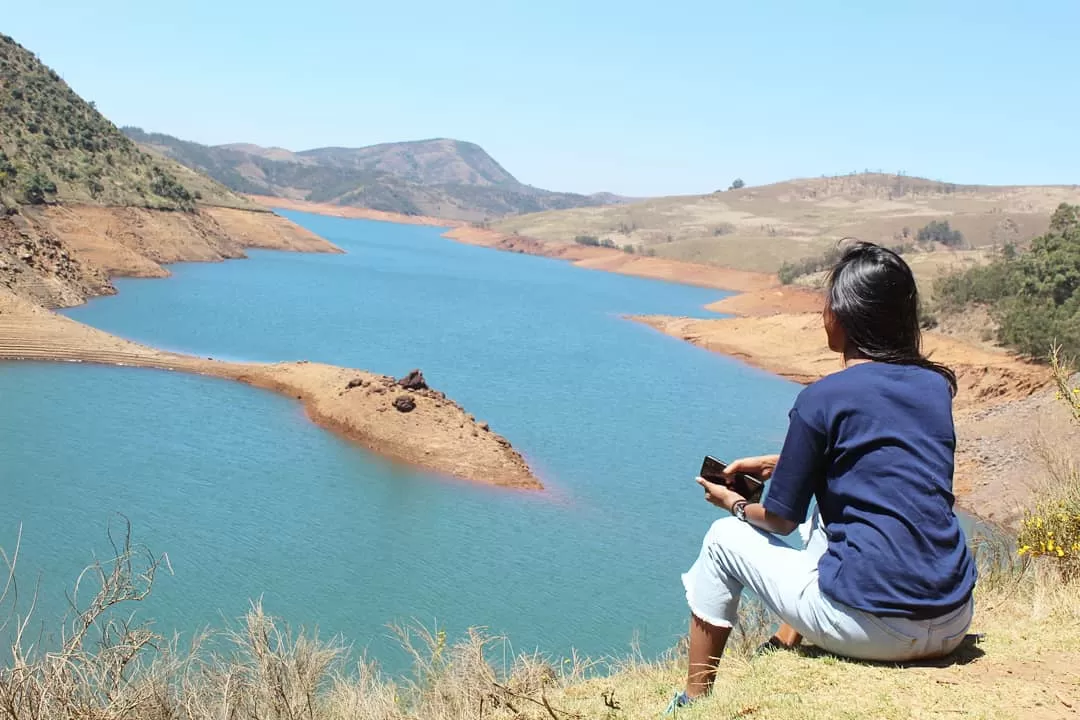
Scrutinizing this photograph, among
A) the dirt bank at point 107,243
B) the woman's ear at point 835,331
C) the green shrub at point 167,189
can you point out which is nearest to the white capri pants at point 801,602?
the woman's ear at point 835,331

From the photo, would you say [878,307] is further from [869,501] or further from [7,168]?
[7,168]

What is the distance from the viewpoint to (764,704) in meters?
3.44

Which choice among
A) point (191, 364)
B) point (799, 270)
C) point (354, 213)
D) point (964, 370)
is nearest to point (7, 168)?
point (191, 364)

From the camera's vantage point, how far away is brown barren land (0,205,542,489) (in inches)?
744

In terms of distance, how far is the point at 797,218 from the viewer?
126062 millimetres

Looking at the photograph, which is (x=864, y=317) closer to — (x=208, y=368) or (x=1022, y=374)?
(x=208, y=368)

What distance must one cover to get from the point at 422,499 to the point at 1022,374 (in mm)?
19509

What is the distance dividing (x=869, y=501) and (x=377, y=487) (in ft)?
47.0

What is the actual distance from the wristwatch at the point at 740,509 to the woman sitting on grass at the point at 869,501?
0.02 m

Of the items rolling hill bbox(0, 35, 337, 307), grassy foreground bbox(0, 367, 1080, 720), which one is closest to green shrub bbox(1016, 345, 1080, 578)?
grassy foreground bbox(0, 367, 1080, 720)

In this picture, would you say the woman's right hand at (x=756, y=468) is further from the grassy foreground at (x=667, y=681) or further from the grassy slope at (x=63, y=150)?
the grassy slope at (x=63, y=150)

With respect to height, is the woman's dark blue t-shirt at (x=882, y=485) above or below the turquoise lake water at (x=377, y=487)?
above

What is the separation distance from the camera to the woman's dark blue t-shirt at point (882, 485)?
3145 mm

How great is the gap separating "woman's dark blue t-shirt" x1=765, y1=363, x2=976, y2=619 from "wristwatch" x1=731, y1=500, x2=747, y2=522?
0.25 m
